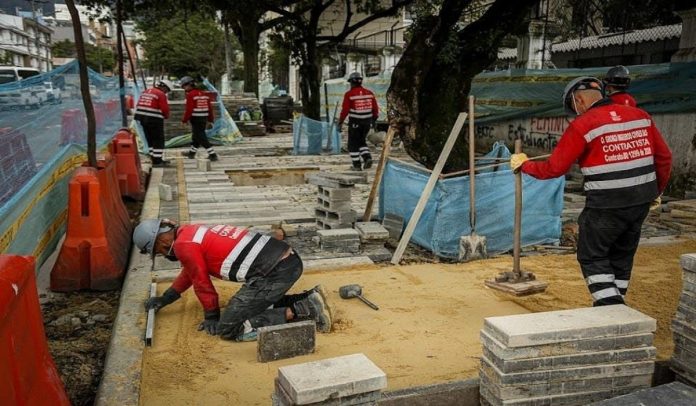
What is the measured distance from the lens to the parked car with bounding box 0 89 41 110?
5.77m

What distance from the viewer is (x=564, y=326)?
304cm

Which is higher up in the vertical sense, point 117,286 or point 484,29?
point 484,29

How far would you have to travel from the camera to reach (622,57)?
1599 centimetres

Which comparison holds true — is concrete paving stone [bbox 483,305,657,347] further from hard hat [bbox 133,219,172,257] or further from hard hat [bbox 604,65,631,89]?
hard hat [bbox 604,65,631,89]

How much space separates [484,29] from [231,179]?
5.73 meters

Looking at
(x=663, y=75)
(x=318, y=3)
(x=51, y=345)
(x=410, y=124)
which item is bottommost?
(x=51, y=345)

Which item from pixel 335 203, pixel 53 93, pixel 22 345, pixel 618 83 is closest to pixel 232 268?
pixel 22 345

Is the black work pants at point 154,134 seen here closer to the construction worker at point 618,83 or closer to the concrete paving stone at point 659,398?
the construction worker at point 618,83

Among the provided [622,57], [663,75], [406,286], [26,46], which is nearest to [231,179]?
[406,286]

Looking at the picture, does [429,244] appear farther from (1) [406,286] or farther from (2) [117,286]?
(2) [117,286]

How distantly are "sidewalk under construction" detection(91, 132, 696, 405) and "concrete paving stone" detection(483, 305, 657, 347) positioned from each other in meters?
0.46

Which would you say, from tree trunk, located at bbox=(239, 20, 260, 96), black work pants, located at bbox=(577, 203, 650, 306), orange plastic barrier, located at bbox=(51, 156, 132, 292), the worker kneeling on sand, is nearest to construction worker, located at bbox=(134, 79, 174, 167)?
orange plastic barrier, located at bbox=(51, 156, 132, 292)

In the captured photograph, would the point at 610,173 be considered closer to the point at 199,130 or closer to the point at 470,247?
the point at 470,247

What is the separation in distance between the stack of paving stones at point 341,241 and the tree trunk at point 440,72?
2.32 m
